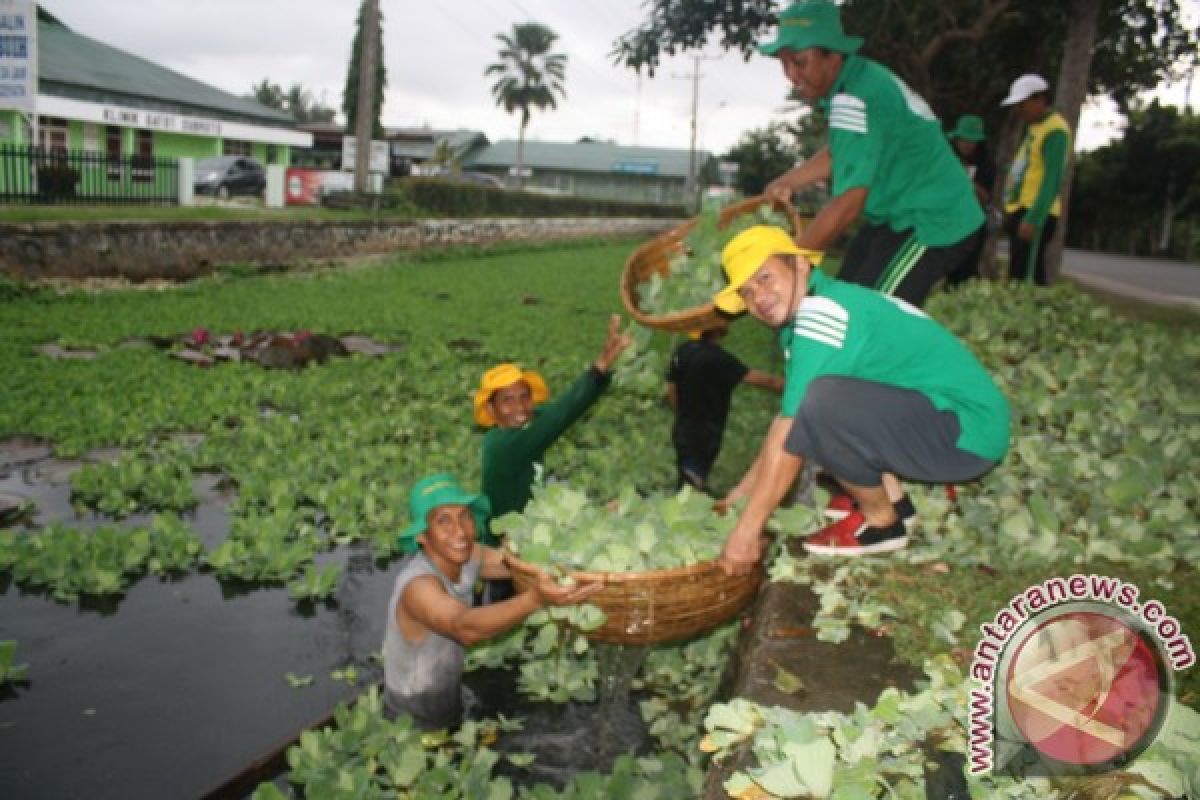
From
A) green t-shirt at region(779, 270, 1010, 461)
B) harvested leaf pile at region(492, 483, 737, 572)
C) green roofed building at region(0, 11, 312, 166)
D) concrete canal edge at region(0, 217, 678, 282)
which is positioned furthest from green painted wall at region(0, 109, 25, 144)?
green t-shirt at region(779, 270, 1010, 461)

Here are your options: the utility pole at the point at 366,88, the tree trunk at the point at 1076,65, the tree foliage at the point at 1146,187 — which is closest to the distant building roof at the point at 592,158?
the tree foliage at the point at 1146,187

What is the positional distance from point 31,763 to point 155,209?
17.0 metres

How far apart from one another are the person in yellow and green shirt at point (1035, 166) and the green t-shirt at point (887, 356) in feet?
16.8

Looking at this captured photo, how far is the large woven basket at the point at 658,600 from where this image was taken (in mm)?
2844

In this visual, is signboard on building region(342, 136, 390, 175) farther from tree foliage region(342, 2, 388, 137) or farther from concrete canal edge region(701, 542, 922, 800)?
concrete canal edge region(701, 542, 922, 800)

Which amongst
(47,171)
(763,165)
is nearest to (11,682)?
(47,171)

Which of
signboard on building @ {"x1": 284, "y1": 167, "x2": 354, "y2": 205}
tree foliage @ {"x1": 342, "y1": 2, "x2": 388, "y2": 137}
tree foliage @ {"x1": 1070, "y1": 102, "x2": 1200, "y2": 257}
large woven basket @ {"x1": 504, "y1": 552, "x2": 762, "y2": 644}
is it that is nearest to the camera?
large woven basket @ {"x1": 504, "y1": 552, "x2": 762, "y2": 644}

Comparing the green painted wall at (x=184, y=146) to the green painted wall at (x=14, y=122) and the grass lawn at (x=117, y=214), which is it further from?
the grass lawn at (x=117, y=214)

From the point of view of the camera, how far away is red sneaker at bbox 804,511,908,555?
3453mm

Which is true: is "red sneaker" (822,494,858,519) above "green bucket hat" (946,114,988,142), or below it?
below

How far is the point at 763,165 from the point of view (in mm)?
54656

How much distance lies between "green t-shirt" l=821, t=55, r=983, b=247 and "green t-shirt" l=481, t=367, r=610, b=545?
5.12ft

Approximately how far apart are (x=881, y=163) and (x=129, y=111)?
103ft

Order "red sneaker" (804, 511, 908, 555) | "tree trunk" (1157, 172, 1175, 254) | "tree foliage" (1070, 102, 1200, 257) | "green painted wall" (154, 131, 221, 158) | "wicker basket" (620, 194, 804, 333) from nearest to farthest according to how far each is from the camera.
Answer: "red sneaker" (804, 511, 908, 555) < "wicker basket" (620, 194, 804, 333) < "green painted wall" (154, 131, 221, 158) < "tree foliage" (1070, 102, 1200, 257) < "tree trunk" (1157, 172, 1175, 254)
